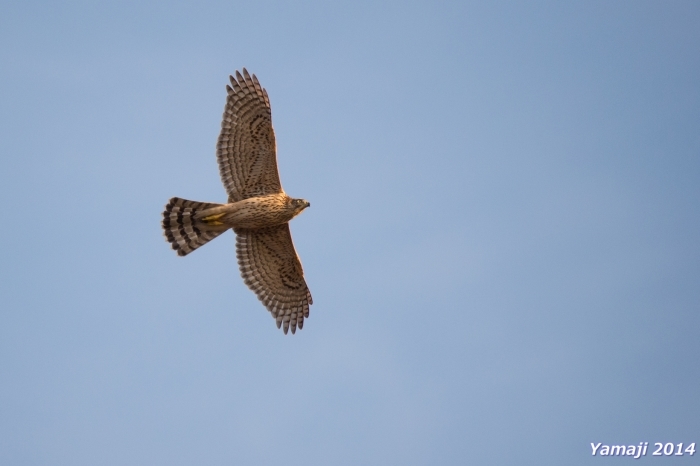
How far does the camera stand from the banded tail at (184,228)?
76.7ft

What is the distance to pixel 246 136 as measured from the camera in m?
23.1

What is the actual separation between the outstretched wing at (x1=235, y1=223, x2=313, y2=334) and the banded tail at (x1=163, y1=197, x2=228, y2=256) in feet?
2.88

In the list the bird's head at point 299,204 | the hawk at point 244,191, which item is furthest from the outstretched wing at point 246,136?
the bird's head at point 299,204

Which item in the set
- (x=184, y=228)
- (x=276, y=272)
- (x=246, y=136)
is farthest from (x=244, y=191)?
(x=276, y=272)

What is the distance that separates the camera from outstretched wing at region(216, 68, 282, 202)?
2306 centimetres

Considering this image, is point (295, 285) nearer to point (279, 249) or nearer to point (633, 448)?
point (279, 249)

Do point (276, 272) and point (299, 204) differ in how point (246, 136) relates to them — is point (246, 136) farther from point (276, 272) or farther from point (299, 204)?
point (276, 272)

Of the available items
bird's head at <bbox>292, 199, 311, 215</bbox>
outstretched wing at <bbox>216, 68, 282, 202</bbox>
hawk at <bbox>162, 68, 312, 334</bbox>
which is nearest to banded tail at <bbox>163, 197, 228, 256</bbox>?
hawk at <bbox>162, 68, 312, 334</bbox>

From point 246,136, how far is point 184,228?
1.99 meters

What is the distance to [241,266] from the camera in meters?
24.7

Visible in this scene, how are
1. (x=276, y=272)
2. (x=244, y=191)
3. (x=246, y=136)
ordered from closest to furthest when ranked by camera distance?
(x=246, y=136), (x=244, y=191), (x=276, y=272)

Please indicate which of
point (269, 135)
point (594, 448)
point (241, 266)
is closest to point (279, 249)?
point (241, 266)

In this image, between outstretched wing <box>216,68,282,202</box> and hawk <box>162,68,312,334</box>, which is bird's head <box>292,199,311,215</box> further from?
outstretched wing <box>216,68,282,202</box>

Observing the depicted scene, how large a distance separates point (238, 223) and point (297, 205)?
114 cm
